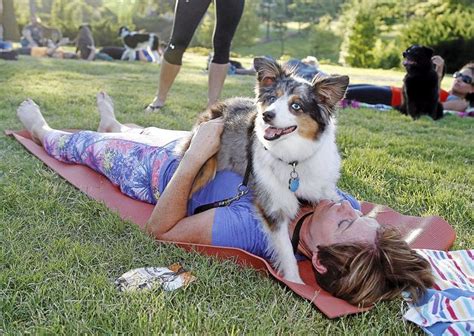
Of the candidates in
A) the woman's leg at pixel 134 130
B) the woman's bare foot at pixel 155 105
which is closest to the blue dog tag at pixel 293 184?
the woman's leg at pixel 134 130

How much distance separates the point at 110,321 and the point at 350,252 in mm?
1022

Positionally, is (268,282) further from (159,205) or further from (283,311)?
(159,205)

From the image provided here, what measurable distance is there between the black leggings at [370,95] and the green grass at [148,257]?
2.56 meters

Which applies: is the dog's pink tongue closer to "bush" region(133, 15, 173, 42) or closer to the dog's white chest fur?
the dog's white chest fur

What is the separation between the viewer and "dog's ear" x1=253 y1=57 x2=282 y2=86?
262cm

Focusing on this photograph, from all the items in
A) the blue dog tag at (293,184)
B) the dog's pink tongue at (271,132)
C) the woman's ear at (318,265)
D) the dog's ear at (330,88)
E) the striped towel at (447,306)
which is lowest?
the striped towel at (447,306)

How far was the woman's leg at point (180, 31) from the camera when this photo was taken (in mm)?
4629

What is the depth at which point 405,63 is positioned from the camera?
6.65 meters

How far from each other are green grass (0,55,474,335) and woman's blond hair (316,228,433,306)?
9cm

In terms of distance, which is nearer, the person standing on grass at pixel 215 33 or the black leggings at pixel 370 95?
the person standing on grass at pixel 215 33

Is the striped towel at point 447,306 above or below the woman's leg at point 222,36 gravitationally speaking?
below

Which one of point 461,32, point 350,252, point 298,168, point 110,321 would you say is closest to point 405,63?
point 298,168

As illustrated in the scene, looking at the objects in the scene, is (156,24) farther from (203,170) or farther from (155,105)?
(203,170)

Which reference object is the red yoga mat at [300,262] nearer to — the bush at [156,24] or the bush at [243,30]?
the bush at [243,30]
